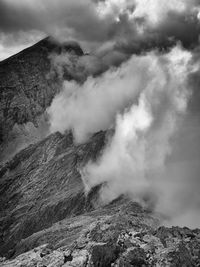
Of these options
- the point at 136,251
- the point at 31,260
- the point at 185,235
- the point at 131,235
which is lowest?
the point at 31,260

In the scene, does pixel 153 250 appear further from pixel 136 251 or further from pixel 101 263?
pixel 101 263

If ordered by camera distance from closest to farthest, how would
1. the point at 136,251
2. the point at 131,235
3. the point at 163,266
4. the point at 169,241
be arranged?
the point at 163,266 < the point at 136,251 < the point at 169,241 < the point at 131,235

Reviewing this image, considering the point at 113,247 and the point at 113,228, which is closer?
the point at 113,247

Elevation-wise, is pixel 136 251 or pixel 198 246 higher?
pixel 198 246

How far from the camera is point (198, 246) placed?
153375 mm

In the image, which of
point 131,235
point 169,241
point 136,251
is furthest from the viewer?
point 131,235

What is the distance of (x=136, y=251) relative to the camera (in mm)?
151875

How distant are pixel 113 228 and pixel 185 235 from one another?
32.1 metres

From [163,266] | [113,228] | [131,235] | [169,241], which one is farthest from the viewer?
[113,228]

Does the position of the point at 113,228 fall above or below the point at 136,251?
above

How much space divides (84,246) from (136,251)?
107 feet

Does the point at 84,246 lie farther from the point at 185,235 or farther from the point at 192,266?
the point at 192,266

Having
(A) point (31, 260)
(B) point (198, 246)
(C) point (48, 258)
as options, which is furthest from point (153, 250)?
(A) point (31, 260)

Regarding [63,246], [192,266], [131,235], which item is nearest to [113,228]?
[131,235]
